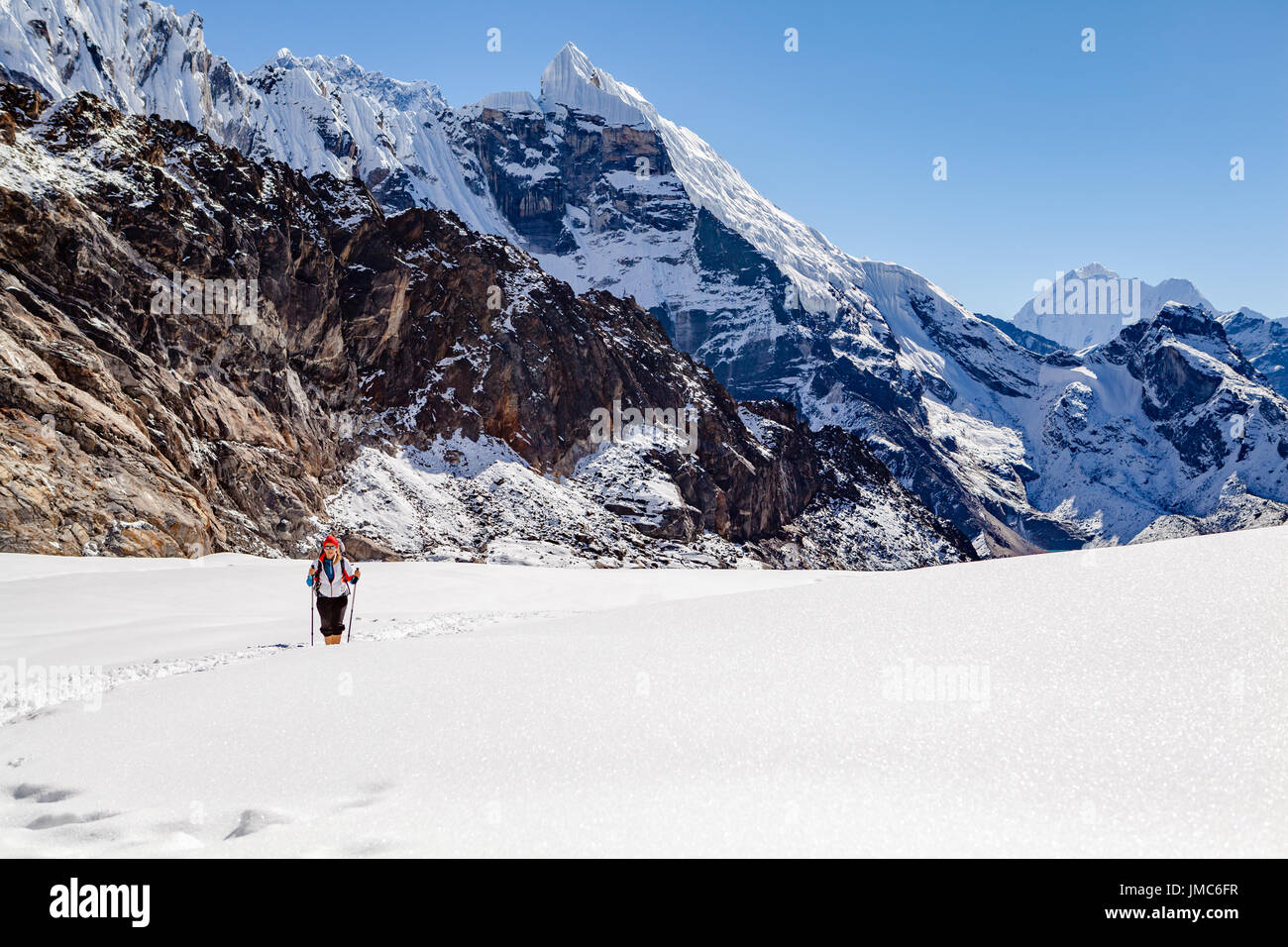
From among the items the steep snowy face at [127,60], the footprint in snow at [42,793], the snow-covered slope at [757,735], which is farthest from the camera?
the steep snowy face at [127,60]

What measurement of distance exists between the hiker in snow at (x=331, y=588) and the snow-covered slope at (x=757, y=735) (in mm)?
3042

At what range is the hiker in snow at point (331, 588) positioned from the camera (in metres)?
10.5

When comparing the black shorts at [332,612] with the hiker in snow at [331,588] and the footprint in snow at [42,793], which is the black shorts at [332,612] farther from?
the footprint in snow at [42,793]

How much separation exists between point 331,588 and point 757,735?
7441 mm

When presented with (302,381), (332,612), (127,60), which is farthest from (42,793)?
(127,60)

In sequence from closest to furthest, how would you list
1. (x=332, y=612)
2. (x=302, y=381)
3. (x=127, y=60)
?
(x=332, y=612), (x=302, y=381), (x=127, y=60)

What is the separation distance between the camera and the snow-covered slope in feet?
12.3

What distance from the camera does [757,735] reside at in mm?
4770

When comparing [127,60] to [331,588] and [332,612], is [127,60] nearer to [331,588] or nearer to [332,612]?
[331,588]

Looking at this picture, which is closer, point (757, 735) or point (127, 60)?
point (757, 735)

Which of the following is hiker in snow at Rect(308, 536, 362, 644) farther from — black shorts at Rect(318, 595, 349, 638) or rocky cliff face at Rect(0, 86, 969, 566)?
rocky cliff face at Rect(0, 86, 969, 566)

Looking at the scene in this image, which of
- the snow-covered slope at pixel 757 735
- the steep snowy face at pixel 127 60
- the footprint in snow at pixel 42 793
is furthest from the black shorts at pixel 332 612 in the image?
the steep snowy face at pixel 127 60

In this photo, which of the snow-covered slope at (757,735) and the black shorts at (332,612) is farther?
the black shorts at (332,612)
